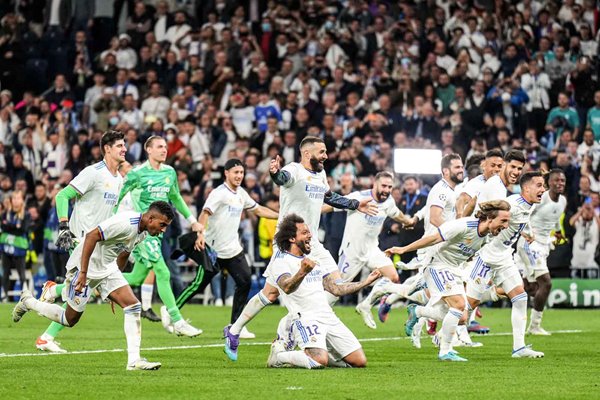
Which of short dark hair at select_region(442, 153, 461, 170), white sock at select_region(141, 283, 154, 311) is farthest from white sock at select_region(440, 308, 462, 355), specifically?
white sock at select_region(141, 283, 154, 311)

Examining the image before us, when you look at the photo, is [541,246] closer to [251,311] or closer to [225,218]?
[225,218]

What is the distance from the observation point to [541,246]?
20.8 meters

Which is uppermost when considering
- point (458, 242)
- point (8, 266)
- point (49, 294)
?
point (458, 242)

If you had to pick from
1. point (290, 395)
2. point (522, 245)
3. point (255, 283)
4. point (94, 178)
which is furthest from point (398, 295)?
point (255, 283)

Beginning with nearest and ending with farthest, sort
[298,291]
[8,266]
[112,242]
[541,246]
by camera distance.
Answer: [112,242], [298,291], [541,246], [8,266]

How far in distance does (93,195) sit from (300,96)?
1426cm

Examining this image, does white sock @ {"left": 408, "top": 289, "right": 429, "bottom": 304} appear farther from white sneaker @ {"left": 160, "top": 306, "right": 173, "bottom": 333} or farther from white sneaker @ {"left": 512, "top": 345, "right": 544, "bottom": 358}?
white sneaker @ {"left": 160, "top": 306, "right": 173, "bottom": 333}

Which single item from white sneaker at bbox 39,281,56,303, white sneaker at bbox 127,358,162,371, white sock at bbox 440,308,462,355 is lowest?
white sneaker at bbox 127,358,162,371

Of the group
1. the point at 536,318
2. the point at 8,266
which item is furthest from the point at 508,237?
the point at 8,266

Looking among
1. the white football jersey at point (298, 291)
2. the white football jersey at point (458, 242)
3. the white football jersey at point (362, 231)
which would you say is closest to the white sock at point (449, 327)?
the white football jersey at point (458, 242)

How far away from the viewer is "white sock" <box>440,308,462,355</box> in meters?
15.1

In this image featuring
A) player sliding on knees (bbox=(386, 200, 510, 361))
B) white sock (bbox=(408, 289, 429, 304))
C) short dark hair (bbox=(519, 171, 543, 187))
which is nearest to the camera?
player sliding on knees (bbox=(386, 200, 510, 361))

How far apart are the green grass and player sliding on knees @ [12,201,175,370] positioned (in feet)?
1.55

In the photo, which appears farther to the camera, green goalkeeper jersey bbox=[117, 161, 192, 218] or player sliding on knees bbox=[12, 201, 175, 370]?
green goalkeeper jersey bbox=[117, 161, 192, 218]
